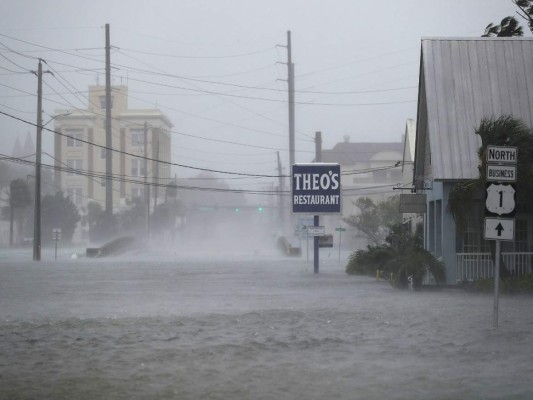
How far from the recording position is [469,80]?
33.6 meters

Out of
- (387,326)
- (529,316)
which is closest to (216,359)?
(387,326)

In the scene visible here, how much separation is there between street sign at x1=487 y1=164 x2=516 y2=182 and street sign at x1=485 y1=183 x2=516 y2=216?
191 millimetres

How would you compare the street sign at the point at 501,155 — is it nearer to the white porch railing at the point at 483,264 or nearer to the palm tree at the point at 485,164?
the palm tree at the point at 485,164

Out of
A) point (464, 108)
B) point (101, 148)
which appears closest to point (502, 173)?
point (464, 108)

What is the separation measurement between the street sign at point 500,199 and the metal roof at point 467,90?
43.7 ft

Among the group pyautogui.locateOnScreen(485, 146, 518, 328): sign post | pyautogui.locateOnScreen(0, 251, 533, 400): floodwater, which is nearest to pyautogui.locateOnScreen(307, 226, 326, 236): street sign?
pyautogui.locateOnScreen(0, 251, 533, 400): floodwater

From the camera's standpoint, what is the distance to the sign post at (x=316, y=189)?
43000 mm

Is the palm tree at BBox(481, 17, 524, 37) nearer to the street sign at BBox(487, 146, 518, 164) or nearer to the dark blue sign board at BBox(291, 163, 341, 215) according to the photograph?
the dark blue sign board at BBox(291, 163, 341, 215)

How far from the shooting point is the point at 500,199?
57.8ft

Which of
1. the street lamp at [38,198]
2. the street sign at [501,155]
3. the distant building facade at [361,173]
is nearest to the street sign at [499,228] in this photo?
the street sign at [501,155]

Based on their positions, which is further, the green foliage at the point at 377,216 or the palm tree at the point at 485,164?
the green foliage at the point at 377,216

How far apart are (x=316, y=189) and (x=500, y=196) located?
2577 centimetres

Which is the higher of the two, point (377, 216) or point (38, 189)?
point (38, 189)

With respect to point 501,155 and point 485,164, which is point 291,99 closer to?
point 485,164
